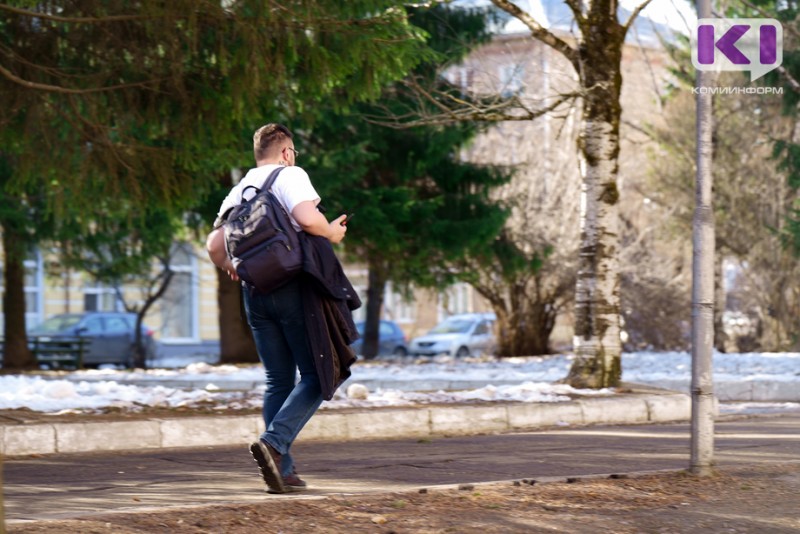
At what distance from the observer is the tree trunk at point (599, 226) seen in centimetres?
1353

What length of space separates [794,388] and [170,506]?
1220cm

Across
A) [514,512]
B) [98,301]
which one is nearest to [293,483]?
[514,512]

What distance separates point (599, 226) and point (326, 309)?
7.75m

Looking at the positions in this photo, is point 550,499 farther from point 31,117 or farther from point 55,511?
point 31,117

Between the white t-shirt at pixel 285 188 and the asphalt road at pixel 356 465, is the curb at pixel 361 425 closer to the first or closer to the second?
the asphalt road at pixel 356 465

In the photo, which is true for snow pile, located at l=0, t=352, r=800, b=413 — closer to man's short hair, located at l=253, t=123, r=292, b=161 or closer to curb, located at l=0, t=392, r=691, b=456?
curb, located at l=0, t=392, r=691, b=456

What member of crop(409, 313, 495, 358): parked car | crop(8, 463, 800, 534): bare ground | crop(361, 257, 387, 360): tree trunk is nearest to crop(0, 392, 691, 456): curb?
crop(8, 463, 800, 534): bare ground

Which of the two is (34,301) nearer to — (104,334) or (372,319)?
(104,334)

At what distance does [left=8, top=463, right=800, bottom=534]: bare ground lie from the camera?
5.41 metres

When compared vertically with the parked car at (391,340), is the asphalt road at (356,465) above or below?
above

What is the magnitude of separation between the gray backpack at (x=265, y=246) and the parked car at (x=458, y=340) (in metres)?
32.0

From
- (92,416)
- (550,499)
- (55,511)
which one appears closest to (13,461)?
(92,416)

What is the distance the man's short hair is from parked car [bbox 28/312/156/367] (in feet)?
89.3

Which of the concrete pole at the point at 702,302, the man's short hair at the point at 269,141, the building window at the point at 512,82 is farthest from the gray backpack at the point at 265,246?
the building window at the point at 512,82
